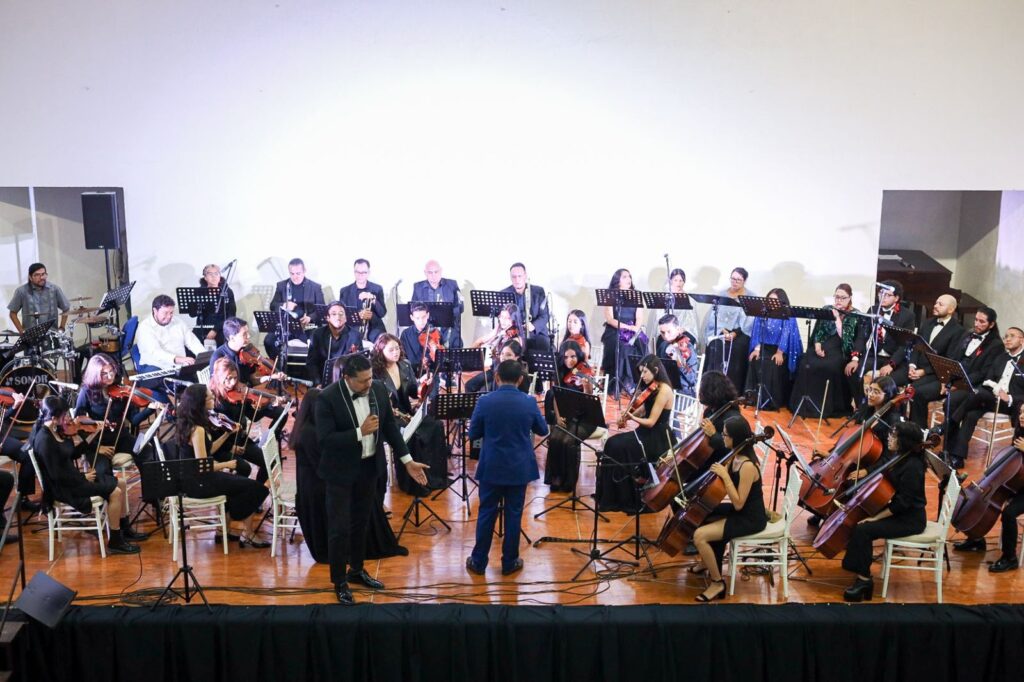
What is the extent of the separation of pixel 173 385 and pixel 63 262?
4.52 metres

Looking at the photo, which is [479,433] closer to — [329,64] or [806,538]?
[806,538]

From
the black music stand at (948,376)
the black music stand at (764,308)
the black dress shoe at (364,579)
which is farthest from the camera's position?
the black music stand at (764,308)

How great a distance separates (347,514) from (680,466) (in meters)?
2.20

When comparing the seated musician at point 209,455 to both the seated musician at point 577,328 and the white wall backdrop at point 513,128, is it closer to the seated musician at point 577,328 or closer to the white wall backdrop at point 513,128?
the seated musician at point 577,328

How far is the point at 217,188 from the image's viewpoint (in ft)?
37.6

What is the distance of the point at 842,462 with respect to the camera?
6.52 meters

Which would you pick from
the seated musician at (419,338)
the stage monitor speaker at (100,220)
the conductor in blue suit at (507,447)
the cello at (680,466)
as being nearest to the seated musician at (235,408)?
the conductor in blue suit at (507,447)

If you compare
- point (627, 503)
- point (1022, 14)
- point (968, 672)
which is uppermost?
point (1022, 14)

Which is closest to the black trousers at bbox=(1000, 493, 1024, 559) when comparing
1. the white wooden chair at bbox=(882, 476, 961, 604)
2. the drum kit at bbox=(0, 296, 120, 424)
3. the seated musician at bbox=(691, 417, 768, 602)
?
the white wooden chair at bbox=(882, 476, 961, 604)

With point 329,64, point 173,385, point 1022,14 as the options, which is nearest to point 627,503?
point 173,385

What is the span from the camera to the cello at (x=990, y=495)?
20.5ft

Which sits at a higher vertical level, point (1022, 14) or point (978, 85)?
point (1022, 14)

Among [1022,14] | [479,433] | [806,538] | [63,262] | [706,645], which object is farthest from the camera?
[63,262]

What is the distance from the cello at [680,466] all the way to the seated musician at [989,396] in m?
3.12
